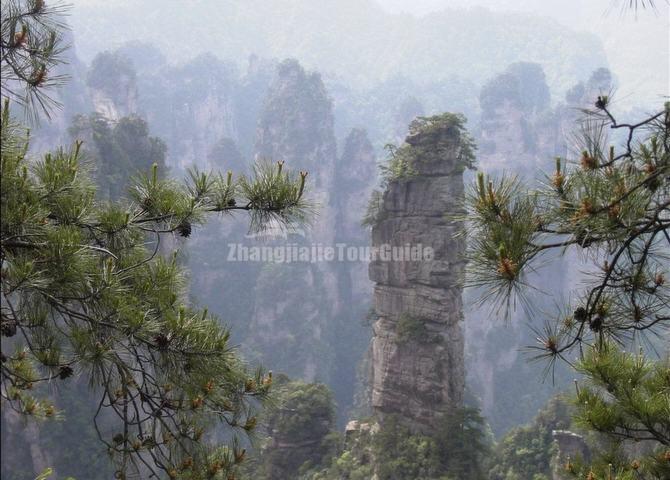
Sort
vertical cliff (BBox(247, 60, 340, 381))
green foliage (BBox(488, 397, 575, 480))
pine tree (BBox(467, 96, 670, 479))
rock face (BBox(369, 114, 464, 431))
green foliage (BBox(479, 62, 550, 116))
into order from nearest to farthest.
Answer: pine tree (BBox(467, 96, 670, 479))
rock face (BBox(369, 114, 464, 431))
green foliage (BBox(488, 397, 575, 480))
vertical cliff (BBox(247, 60, 340, 381))
green foliage (BBox(479, 62, 550, 116))

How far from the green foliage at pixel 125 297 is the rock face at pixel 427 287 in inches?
301

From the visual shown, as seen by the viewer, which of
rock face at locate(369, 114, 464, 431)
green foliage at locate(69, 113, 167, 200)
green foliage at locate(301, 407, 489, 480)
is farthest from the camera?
green foliage at locate(69, 113, 167, 200)

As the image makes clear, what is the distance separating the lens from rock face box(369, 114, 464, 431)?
32.6 feet

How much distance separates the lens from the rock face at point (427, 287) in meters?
9.92

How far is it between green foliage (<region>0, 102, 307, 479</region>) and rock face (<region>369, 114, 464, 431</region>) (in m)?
7.64

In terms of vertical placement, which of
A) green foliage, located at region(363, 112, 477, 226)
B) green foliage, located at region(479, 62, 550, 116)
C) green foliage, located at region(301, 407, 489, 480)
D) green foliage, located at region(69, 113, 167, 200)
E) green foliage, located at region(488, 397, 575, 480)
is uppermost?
green foliage, located at region(479, 62, 550, 116)

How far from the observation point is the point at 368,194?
3006cm

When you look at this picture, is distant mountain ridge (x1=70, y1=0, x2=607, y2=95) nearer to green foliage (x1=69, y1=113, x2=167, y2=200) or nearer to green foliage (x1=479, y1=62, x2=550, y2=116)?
green foliage (x1=479, y1=62, x2=550, y2=116)

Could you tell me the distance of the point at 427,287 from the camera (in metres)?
10.1

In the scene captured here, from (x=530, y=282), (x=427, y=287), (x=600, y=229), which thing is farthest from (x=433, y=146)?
(x=530, y=282)

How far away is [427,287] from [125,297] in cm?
839

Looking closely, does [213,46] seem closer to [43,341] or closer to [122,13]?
[122,13]

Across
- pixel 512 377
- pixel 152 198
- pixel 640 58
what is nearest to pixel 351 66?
pixel 640 58

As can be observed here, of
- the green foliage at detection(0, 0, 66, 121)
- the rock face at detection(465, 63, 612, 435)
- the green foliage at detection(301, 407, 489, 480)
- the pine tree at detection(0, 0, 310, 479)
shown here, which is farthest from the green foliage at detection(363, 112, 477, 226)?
the rock face at detection(465, 63, 612, 435)
